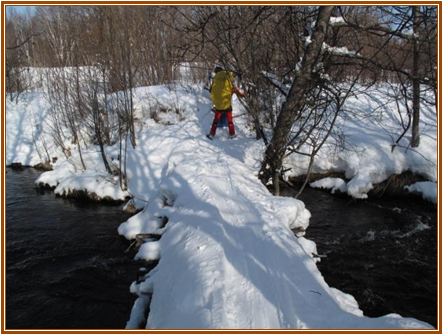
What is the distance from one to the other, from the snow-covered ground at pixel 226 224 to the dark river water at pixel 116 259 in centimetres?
58

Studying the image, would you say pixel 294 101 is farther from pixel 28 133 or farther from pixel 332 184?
pixel 28 133

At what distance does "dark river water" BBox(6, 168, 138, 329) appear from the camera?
14.5 ft

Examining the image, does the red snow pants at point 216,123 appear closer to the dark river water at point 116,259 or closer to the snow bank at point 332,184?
the snow bank at point 332,184

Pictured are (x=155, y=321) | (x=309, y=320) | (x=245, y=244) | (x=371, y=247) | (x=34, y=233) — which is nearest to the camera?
(x=309, y=320)

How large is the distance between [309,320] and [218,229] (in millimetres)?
1927

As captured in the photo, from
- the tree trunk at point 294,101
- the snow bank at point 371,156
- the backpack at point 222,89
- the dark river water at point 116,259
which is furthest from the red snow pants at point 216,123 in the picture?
the dark river water at point 116,259

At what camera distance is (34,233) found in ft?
21.8

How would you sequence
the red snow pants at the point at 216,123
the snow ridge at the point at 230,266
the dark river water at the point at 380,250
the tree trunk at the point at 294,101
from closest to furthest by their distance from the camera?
the snow ridge at the point at 230,266, the dark river water at the point at 380,250, the tree trunk at the point at 294,101, the red snow pants at the point at 216,123

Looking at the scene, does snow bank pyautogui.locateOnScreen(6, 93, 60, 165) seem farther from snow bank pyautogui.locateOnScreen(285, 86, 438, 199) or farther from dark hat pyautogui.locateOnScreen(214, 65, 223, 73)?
snow bank pyautogui.locateOnScreen(285, 86, 438, 199)

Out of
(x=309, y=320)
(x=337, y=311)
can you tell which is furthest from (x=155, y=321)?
(x=337, y=311)

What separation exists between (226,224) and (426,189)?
241 inches

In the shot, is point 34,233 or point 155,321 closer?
point 155,321

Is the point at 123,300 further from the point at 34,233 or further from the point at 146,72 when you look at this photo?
the point at 146,72

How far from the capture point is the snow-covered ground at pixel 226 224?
3059mm
